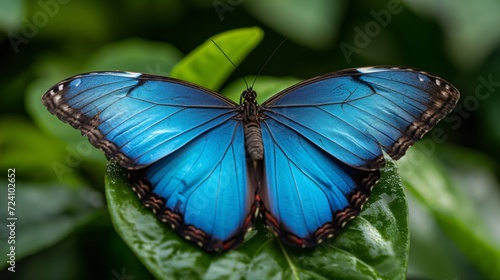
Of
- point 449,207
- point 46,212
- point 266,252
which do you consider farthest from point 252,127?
point 449,207

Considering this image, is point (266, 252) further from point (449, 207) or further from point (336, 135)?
point (449, 207)

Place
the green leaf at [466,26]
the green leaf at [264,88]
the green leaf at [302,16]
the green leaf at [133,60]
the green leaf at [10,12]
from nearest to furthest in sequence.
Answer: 1. the green leaf at [264,88]
2. the green leaf at [10,12]
3. the green leaf at [133,60]
4. the green leaf at [302,16]
5. the green leaf at [466,26]

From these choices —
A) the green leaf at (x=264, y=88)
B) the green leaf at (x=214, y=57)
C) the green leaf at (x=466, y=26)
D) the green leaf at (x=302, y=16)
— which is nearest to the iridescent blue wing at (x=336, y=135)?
the green leaf at (x=264, y=88)

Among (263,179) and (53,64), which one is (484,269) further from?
(53,64)

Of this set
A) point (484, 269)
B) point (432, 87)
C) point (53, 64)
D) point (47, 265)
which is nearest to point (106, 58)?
point (53, 64)

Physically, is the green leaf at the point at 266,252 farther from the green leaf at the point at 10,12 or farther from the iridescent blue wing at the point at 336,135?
the green leaf at the point at 10,12

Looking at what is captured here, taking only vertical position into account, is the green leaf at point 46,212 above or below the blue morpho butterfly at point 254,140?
below

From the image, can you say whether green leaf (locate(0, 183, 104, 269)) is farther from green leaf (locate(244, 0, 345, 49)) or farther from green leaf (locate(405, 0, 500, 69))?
green leaf (locate(405, 0, 500, 69))

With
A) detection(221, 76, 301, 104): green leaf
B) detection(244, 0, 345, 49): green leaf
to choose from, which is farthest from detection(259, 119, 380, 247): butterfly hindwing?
detection(244, 0, 345, 49): green leaf
